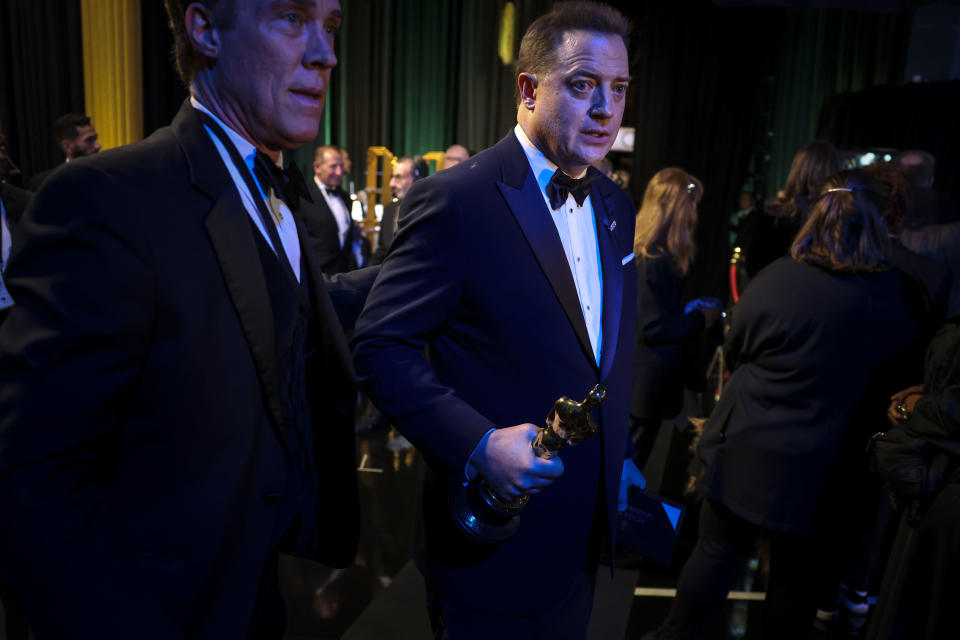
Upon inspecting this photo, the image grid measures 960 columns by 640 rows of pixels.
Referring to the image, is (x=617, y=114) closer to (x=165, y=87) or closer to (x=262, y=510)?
(x=262, y=510)

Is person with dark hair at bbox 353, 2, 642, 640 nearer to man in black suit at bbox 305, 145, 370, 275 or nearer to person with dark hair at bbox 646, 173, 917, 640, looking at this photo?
person with dark hair at bbox 646, 173, 917, 640

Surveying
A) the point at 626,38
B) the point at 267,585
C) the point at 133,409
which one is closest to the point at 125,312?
the point at 133,409

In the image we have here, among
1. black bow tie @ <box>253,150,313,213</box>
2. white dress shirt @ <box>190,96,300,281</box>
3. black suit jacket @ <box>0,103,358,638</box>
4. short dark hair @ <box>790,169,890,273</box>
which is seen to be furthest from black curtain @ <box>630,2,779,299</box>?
black suit jacket @ <box>0,103,358,638</box>

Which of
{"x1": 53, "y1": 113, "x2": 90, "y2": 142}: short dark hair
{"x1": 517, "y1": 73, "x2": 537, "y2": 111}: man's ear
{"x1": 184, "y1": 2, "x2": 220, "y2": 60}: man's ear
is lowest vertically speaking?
{"x1": 53, "y1": 113, "x2": 90, "y2": 142}: short dark hair

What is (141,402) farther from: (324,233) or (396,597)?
(324,233)

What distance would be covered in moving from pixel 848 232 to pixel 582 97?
117 centimetres

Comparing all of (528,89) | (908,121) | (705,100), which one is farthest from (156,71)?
(908,121)

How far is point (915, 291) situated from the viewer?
2055 millimetres

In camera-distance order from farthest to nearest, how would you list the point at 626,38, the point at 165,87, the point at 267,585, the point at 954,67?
the point at 954,67 → the point at 165,87 → the point at 626,38 → the point at 267,585

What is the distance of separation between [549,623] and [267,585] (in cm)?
63

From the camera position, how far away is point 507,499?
1.13 meters

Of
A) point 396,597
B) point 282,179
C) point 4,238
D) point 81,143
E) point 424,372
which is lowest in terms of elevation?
point 396,597

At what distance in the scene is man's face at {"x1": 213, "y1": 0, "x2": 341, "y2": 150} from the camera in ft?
2.92

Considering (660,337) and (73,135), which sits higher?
(73,135)
